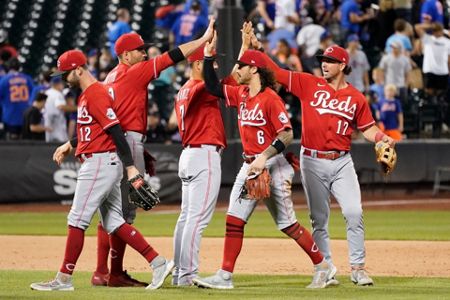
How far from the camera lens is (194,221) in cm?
948

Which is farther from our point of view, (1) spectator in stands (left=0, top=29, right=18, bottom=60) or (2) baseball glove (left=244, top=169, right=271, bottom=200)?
(1) spectator in stands (left=0, top=29, right=18, bottom=60)

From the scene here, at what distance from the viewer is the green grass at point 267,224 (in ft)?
48.9

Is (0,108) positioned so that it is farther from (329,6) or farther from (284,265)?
(284,265)

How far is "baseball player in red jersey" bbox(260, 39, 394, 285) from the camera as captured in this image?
9.73m

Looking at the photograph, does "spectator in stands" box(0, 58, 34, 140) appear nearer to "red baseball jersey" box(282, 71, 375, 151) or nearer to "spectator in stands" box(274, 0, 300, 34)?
"spectator in stands" box(274, 0, 300, 34)

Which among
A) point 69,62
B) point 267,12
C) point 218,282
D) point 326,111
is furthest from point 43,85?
point 218,282

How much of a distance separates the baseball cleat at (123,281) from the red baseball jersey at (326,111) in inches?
69.6

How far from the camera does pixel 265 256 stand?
488 inches

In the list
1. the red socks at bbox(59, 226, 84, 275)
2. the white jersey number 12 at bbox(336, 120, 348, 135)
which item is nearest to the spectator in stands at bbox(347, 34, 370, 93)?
the white jersey number 12 at bbox(336, 120, 348, 135)

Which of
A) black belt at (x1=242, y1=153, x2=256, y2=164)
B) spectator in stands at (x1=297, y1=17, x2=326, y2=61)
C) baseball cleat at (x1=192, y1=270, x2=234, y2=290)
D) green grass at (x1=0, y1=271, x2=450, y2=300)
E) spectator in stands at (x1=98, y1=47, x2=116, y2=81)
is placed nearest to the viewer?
green grass at (x1=0, y1=271, x2=450, y2=300)

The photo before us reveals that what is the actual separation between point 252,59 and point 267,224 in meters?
7.25

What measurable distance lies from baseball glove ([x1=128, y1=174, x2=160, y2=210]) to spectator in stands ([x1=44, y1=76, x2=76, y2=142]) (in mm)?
10579

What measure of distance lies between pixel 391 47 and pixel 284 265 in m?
11.1

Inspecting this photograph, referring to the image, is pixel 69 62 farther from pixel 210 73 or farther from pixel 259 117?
pixel 259 117
